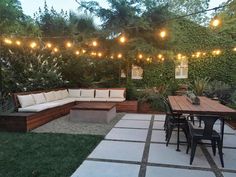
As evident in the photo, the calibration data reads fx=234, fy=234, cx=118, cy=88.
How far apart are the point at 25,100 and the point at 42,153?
285 centimetres

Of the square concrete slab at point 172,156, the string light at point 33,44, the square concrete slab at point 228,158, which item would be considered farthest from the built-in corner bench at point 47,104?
the square concrete slab at point 228,158

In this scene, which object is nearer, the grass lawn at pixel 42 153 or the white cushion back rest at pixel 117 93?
the grass lawn at pixel 42 153

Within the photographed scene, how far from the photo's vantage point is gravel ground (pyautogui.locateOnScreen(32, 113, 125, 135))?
554 cm

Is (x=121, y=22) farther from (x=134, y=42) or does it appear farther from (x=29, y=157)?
(x=29, y=157)

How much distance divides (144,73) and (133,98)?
3.59 metres

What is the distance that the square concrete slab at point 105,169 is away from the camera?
3.15 metres

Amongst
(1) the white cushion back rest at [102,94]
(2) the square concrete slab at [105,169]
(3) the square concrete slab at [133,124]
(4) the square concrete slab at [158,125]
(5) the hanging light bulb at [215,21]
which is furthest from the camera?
(1) the white cushion back rest at [102,94]

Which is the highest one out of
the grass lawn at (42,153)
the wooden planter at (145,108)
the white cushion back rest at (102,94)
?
the white cushion back rest at (102,94)

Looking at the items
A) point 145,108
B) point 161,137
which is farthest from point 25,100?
point 145,108

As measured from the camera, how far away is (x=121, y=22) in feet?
32.1

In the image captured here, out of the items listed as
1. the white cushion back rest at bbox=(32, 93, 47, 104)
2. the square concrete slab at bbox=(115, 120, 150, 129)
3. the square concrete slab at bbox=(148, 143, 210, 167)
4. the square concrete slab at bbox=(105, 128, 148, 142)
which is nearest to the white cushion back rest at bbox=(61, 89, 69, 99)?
the white cushion back rest at bbox=(32, 93, 47, 104)

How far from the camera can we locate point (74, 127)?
597 centimetres

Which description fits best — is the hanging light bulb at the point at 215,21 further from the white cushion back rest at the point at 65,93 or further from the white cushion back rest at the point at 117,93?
the white cushion back rest at the point at 65,93

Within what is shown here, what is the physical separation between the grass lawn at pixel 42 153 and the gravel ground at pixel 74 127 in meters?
0.42
